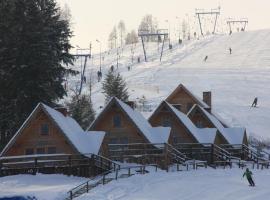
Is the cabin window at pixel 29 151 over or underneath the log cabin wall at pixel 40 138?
underneath

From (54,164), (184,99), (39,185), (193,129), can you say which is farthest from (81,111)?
(39,185)

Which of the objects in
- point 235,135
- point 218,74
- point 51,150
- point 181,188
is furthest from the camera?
point 218,74

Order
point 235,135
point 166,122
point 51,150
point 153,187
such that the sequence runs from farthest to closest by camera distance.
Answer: point 235,135 < point 166,122 < point 51,150 < point 153,187

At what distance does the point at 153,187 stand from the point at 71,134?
9.58 meters

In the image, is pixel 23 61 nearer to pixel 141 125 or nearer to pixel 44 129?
pixel 44 129

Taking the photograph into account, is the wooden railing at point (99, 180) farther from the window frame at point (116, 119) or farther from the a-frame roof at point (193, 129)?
the a-frame roof at point (193, 129)

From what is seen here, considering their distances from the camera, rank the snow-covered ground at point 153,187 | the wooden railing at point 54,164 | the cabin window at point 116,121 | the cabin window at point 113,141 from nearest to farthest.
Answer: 1. the snow-covered ground at point 153,187
2. the wooden railing at point 54,164
3. the cabin window at point 116,121
4. the cabin window at point 113,141

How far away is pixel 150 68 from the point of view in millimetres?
139875

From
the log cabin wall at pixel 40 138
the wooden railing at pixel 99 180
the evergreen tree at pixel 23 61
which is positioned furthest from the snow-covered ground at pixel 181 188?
the evergreen tree at pixel 23 61

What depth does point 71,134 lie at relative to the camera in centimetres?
4462

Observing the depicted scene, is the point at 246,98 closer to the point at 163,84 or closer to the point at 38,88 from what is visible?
the point at 163,84

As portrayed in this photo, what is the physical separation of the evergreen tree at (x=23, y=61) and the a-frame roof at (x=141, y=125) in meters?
4.35

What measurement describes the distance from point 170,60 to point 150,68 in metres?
11.3

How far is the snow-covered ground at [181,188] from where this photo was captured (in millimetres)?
33688
